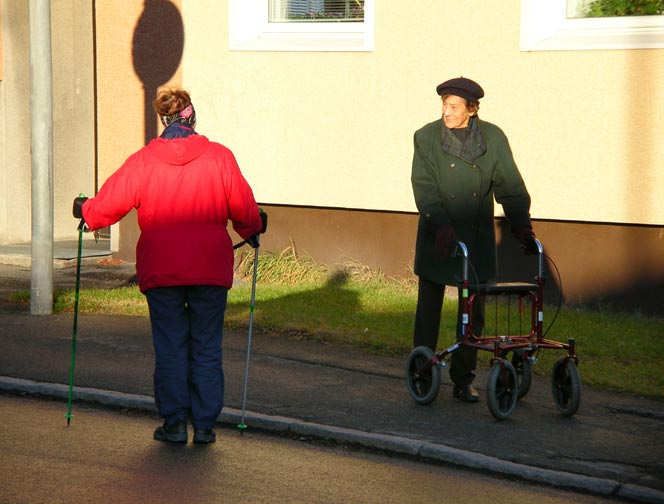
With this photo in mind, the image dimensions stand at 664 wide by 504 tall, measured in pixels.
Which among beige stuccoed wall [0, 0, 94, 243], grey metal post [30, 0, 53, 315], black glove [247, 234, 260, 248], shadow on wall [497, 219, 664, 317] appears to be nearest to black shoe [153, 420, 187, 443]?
black glove [247, 234, 260, 248]

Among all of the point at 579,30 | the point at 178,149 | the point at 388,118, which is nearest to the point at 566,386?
the point at 178,149

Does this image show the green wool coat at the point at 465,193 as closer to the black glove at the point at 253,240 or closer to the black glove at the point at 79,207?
the black glove at the point at 253,240

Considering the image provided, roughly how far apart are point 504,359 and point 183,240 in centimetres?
205

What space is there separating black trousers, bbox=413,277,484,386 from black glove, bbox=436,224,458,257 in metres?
0.60

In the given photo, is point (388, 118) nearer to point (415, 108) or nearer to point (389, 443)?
point (415, 108)

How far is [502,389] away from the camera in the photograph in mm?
7707

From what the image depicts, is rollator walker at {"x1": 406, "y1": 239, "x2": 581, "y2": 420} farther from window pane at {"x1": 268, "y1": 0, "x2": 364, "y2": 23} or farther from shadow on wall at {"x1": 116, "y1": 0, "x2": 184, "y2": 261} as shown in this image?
shadow on wall at {"x1": 116, "y1": 0, "x2": 184, "y2": 261}

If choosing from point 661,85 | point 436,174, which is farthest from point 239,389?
point 661,85

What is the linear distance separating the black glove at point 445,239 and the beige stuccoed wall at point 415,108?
4.82 m

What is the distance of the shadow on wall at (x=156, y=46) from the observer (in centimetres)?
1497

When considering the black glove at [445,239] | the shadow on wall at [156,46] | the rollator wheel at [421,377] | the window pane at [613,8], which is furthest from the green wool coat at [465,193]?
the shadow on wall at [156,46]

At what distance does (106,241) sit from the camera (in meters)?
17.9

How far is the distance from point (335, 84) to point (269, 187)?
4.65ft

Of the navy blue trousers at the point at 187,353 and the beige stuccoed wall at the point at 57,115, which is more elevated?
the beige stuccoed wall at the point at 57,115
